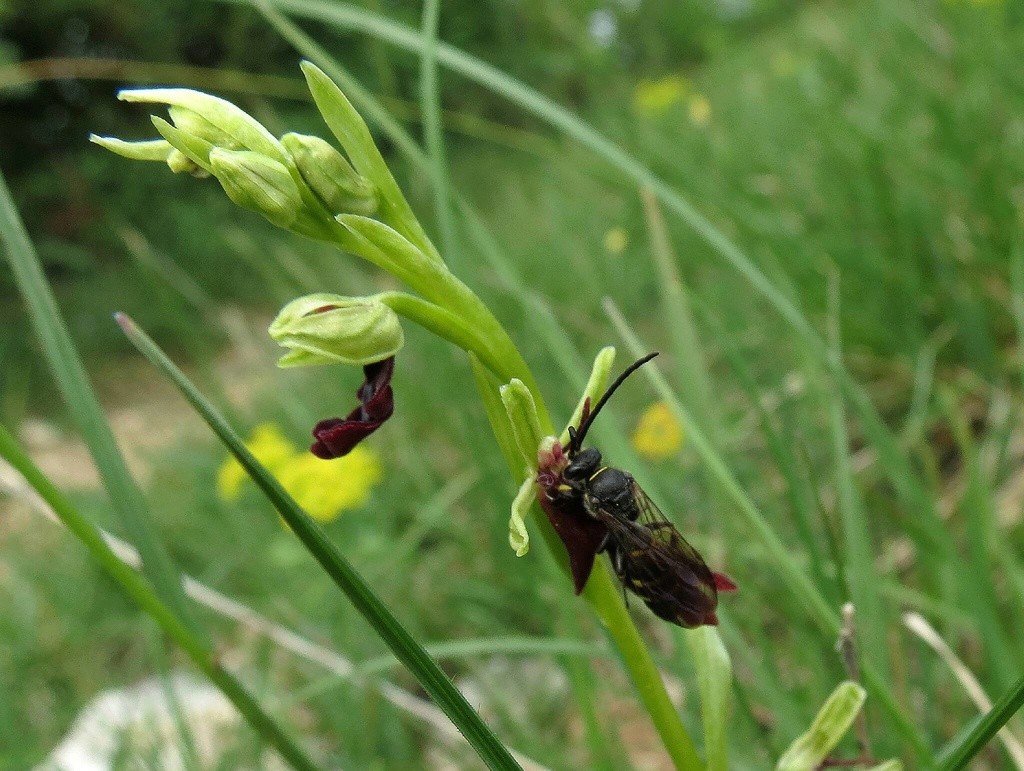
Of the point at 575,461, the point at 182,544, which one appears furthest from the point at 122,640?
the point at 575,461

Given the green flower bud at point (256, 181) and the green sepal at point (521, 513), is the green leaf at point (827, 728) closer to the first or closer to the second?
the green sepal at point (521, 513)

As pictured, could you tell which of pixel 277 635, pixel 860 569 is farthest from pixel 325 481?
pixel 860 569

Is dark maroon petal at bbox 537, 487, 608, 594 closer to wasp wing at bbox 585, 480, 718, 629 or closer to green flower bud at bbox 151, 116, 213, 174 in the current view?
wasp wing at bbox 585, 480, 718, 629

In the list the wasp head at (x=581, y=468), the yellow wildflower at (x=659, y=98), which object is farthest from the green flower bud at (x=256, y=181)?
the yellow wildflower at (x=659, y=98)

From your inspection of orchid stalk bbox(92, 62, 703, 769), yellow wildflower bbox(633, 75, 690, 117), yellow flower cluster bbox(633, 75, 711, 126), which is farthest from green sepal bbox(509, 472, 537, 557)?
yellow wildflower bbox(633, 75, 690, 117)

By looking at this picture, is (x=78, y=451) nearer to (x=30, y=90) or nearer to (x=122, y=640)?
(x=122, y=640)
